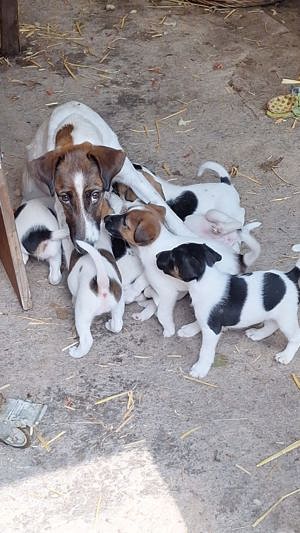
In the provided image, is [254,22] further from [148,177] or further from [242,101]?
[148,177]

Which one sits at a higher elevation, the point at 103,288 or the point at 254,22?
the point at 103,288

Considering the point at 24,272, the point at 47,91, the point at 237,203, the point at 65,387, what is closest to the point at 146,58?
the point at 47,91

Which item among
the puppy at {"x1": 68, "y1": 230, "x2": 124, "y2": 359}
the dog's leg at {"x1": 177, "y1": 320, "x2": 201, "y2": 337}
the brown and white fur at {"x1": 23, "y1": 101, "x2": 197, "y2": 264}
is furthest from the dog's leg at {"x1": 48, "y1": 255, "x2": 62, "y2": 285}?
the dog's leg at {"x1": 177, "y1": 320, "x2": 201, "y2": 337}

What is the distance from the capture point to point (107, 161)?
4.79 meters

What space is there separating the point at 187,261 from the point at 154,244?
423 mm

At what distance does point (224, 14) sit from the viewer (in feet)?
26.4

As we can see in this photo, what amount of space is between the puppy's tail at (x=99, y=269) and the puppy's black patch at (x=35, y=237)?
22.4 inches

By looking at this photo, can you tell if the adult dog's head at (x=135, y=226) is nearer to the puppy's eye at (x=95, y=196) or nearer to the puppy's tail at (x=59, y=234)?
the puppy's eye at (x=95, y=196)

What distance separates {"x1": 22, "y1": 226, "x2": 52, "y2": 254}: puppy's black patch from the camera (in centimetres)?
500

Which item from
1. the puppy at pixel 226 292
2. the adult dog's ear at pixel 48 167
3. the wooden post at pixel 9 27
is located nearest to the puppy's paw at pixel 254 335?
the puppy at pixel 226 292

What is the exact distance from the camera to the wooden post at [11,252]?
14.6ft

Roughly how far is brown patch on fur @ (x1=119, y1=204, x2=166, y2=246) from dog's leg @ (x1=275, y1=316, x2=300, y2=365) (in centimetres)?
83

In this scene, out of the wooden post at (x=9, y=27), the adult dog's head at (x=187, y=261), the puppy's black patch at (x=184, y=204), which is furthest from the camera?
the wooden post at (x=9, y=27)

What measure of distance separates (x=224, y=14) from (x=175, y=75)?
4.10 feet
